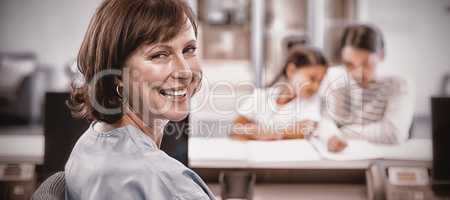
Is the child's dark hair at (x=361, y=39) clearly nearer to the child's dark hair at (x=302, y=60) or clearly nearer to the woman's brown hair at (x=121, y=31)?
the child's dark hair at (x=302, y=60)

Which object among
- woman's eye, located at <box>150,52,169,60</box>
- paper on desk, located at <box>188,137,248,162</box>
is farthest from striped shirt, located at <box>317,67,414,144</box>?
woman's eye, located at <box>150,52,169,60</box>

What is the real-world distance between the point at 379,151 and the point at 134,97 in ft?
3.54

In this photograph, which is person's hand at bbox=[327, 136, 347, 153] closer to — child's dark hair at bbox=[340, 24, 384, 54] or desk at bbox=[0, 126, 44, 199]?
child's dark hair at bbox=[340, 24, 384, 54]

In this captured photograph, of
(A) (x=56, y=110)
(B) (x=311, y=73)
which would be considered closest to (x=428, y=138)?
(B) (x=311, y=73)

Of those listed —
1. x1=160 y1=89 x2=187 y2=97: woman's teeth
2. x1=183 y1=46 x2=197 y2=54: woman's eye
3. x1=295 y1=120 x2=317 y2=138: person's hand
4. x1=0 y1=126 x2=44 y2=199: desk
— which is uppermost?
x1=183 y1=46 x2=197 y2=54: woman's eye

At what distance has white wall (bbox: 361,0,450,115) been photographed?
3.09 metres

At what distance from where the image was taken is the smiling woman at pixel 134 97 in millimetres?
876

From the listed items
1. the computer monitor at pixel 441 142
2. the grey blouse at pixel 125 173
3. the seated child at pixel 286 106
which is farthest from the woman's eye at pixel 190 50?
the computer monitor at pixel 441 142

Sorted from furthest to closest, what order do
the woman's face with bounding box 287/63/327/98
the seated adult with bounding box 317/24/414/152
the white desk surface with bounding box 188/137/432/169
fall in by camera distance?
the woman's face with bounding box 287/63/327/98 < the seated adult with bounding box 317/24/414/152 < the white desk surface with bounding box 188/137/432/169

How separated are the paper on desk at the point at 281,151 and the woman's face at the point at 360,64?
533 millimetres

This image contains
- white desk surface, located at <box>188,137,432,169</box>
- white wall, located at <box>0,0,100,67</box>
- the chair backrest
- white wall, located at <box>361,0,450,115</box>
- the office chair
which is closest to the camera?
the chair backrest

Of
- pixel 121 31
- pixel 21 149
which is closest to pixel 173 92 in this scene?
pixel 121 31

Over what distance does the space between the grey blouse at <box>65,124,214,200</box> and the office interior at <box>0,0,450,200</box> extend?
16.3 inches

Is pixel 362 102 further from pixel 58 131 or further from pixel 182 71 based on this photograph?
pixel 58 131
